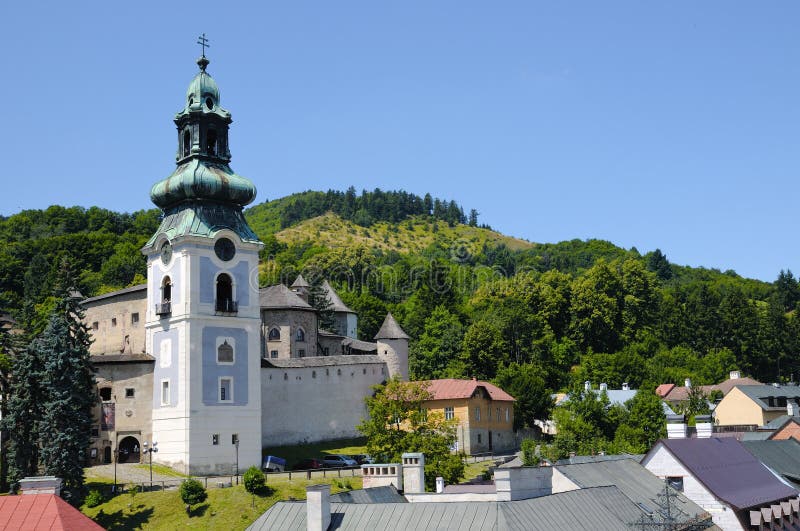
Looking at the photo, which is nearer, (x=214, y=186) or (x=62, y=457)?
(x=62, y=457)

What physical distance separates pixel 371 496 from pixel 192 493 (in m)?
20.8

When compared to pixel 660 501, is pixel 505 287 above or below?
above

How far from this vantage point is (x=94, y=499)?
51812 millimetres

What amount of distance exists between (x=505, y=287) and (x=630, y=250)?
71131mm

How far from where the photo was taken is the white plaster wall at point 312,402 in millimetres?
67500

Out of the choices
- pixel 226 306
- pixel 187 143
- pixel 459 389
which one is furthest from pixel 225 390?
pixel 459 389

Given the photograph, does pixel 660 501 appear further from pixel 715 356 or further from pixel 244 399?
pixel 715 356

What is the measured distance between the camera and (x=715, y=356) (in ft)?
347

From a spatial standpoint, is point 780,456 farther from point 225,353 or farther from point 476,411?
point 225,353

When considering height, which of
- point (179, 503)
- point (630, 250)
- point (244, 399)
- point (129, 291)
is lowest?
point (179, 503)

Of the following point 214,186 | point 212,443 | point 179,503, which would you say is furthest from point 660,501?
point 214,186

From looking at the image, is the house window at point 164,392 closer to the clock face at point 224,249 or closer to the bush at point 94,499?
the clock face at point 224,249

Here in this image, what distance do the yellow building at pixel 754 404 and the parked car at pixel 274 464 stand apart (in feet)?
121

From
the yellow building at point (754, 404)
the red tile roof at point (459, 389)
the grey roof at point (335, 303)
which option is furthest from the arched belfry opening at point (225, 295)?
the yellow building at point (754, 404)
